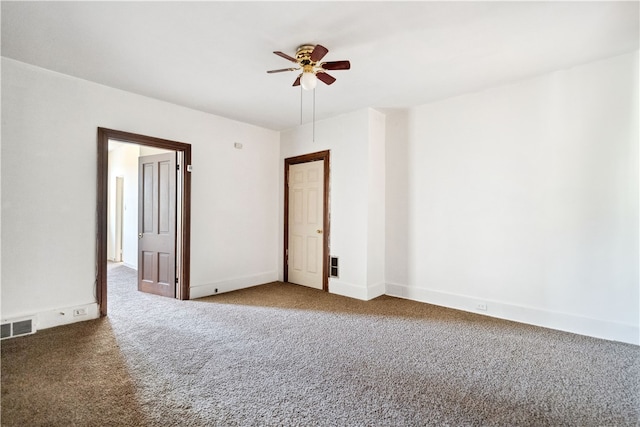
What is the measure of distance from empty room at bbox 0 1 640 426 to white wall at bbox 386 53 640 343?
0.07ft

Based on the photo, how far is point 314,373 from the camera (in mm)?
2361

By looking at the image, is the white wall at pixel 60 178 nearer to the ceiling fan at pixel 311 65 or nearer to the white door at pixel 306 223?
the white door at pixel 306 223

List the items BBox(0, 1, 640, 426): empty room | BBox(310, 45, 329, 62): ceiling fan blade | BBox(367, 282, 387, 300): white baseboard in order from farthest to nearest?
BBox(367, 282, 387, 300): white baseboard < BBox(310, 45, 329, 62): ceiling fan blade < BBox(0, 1, 640, 426): empty room

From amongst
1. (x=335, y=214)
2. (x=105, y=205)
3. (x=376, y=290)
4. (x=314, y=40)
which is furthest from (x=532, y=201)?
(x=105, y=205)

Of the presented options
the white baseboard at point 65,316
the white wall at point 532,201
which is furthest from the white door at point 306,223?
the white baseboard at point 65,316

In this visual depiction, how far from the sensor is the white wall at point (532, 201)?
2949 mm

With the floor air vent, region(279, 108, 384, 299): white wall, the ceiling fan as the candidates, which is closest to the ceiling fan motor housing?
the ceiling fan

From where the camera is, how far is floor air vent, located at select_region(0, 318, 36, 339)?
2.91 m

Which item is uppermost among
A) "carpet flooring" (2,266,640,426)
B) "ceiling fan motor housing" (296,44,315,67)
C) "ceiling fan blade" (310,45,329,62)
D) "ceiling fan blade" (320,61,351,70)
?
"ceiling fan motor housing" (296,44,315,67)

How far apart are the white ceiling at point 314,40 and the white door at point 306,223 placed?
1.65m

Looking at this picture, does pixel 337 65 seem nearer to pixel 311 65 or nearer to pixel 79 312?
pixel 311 65

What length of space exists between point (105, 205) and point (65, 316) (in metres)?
1.25

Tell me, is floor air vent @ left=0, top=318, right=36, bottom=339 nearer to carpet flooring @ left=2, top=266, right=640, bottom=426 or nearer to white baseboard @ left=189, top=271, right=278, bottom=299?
carpet flooring @ left=2, top=266, right=640, bottom=426

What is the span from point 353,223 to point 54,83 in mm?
3838
